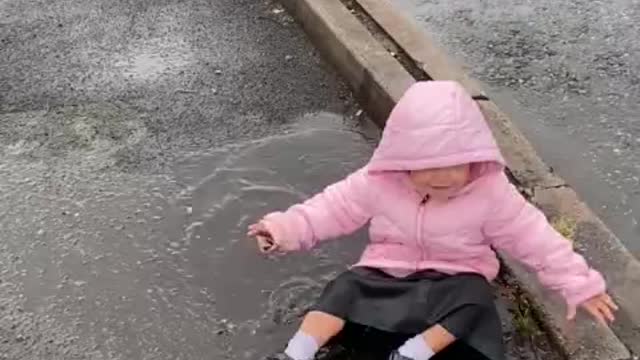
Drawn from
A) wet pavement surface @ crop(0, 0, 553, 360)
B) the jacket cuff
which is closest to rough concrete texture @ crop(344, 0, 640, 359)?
wet pavement surface @ crop(0, 0, 553, 360)

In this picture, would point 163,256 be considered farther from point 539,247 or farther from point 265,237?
point 539,247

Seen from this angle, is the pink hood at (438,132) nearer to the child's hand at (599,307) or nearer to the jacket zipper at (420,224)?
the jacket zipper at (420,224)

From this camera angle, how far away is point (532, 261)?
3029 millimetres

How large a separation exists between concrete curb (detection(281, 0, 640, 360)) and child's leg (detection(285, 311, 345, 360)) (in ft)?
2.23

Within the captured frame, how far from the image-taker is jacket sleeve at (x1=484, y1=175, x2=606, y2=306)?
9.65 feet

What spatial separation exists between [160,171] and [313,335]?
4.54 feet

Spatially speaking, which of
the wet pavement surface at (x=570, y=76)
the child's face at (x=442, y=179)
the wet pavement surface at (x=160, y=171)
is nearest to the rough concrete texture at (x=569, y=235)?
the wet pavement surface at (x=160, y=171)

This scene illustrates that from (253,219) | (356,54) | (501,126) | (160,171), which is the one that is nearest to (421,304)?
(253,219)

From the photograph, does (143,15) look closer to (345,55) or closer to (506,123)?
(345,55)

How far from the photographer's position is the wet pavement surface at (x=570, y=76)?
4.21 metres

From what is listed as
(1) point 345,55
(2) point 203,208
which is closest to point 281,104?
(1) point 345,55

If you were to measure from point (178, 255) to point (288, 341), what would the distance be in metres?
0.64

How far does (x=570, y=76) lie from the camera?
5000mm

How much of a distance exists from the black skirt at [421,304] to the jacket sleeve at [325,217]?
0.16 metres
